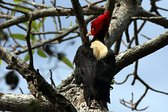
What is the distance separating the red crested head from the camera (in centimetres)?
403

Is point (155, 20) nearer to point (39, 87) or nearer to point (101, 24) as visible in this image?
point (101, 24)

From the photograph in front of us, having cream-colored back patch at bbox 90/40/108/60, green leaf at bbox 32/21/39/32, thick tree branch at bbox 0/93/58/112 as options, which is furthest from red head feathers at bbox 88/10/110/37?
thick tree branch at bbox 0/93/58/112

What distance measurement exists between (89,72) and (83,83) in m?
0.13

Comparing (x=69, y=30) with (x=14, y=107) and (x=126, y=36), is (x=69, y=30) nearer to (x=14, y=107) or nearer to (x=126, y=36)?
(x=126, y=36)

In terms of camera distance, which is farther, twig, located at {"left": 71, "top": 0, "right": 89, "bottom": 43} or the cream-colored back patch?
the cream-colored back patch

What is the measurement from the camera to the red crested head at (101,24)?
403 cm

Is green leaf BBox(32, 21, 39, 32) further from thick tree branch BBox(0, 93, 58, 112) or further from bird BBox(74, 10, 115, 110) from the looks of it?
thick tree branch BBox(0, 93, 58, 112)

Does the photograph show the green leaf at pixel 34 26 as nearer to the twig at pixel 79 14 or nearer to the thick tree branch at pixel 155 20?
the twig at pixel 79 14

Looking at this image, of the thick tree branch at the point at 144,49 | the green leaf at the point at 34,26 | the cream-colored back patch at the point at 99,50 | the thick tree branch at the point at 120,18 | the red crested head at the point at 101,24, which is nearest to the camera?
the thick tree branch at the point at 144,49

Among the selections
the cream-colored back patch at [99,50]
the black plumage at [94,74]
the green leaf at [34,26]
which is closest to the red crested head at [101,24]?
the cream-colored back patch at [99,50]

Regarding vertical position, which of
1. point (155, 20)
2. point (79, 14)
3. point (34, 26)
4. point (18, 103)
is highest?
point (34, 26)

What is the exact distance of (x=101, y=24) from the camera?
4.14 metres

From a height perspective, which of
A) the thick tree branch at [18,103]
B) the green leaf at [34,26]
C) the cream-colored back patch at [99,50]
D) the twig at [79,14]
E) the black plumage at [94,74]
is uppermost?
the green leaf at [34,26]

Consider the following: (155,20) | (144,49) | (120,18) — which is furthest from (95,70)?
(155,20)
